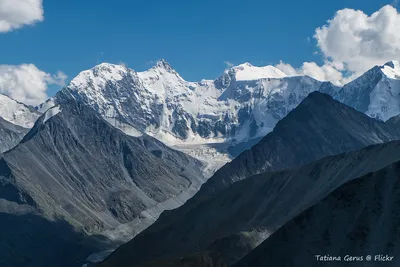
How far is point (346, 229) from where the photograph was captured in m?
114

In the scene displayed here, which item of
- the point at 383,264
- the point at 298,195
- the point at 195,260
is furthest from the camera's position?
the point at 298,195

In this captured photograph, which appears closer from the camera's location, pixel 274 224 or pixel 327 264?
pixel 327 264

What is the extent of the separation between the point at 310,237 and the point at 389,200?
15062 mm

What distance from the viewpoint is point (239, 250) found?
6245 inches

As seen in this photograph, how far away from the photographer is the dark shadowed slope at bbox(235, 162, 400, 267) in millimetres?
109688

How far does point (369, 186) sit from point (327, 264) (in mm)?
17609

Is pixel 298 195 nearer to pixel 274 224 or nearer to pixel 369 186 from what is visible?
pixel 274 224

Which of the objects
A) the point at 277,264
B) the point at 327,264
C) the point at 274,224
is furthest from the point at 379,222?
the point at 274,224

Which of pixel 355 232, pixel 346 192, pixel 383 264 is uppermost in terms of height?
pixel 346 192

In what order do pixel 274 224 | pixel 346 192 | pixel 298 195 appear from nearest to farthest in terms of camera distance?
pixel 346 192
pixel 274 224
pixel 298 195

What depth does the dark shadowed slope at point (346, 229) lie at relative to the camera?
109688mm

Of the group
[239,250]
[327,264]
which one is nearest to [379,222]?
[327,264]

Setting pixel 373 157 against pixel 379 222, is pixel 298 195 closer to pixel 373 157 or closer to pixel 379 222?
pixel 373 157

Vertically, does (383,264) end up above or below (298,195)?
below
